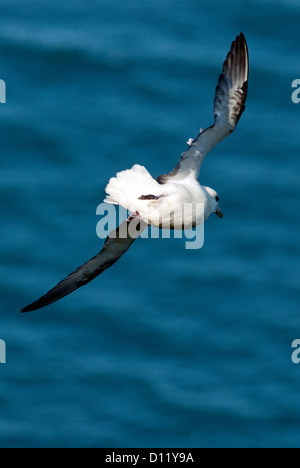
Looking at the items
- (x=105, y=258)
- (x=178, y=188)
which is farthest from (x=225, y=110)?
(x=105, y=258)

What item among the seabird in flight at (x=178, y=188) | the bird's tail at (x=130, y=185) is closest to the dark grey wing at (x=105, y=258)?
the seabird in flight at (x=178, y=188)

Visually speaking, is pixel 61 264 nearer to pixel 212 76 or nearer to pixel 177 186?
pixel 212 76

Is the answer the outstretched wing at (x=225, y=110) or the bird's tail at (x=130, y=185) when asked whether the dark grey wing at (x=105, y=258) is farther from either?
→ the bird's tail at (x=130, y=185)

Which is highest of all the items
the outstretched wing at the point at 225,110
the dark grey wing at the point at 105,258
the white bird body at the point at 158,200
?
the outstretched wing at the point at 225,110

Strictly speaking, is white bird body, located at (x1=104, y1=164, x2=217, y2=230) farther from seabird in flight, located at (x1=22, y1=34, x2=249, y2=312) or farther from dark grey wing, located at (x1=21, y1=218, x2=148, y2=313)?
dark grey wing, located at (x1=21, y1=218, x2=148, y2=313)

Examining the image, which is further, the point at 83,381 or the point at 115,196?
the point at 83,381

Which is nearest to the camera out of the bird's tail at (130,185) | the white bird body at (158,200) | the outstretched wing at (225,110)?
the white bird body at (158,200)

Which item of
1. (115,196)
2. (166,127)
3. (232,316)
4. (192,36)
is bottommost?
(115,196)

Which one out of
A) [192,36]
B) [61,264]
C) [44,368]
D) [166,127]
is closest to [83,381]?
[44,368]
